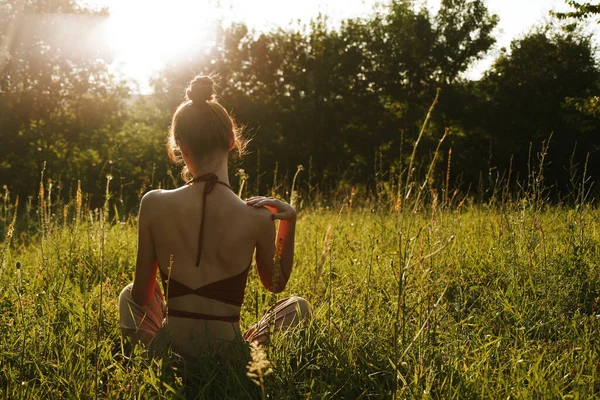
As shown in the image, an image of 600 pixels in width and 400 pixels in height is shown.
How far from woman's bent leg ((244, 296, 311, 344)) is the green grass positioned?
0.07 metres

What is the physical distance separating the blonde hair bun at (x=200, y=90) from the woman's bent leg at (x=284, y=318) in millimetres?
1088

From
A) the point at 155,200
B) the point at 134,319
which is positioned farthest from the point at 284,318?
the point at 155,200

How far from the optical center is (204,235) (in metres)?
2.42

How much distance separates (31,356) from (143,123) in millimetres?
18129

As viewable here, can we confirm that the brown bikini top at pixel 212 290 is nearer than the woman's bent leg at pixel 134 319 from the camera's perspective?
Yes

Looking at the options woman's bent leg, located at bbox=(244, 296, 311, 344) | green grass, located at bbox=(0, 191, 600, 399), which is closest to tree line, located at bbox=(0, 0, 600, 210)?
green grass, located at bbox=(0, 191, 600, 399)

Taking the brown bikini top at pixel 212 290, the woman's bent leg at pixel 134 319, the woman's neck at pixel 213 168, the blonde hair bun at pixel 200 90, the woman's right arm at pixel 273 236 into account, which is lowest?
the woman's bent leg at pixel 134 319

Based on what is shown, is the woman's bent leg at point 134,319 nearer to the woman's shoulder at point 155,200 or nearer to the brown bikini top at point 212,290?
the brown bikini top at point 212,290

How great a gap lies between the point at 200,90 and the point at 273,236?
2.52ft

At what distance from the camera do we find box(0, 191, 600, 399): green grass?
2.22 m

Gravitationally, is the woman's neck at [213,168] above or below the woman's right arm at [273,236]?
above

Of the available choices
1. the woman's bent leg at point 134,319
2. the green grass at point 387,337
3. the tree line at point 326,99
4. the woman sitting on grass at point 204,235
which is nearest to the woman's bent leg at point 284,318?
the green grass at point 387,337

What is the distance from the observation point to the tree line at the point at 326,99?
15.9m

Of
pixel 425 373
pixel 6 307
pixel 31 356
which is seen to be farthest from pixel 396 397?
pixel 6 307
